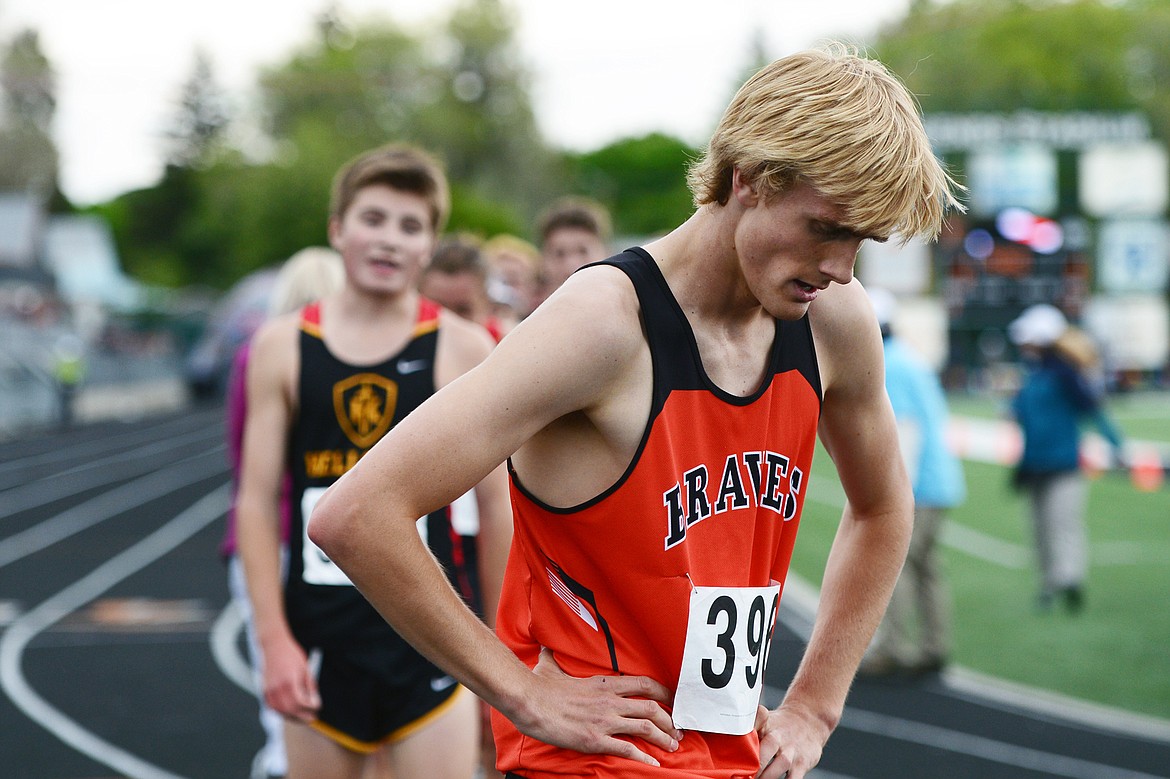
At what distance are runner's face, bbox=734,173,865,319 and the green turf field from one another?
5933 mm

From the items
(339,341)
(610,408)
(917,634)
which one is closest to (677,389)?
(610,408)

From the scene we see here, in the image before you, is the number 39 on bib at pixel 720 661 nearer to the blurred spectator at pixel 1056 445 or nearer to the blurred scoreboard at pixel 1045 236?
the blurred spectator at pixel 1056 445

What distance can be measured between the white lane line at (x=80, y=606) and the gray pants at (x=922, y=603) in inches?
163

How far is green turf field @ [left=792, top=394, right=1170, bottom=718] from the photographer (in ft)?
25.4

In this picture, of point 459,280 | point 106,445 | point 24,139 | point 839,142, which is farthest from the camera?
point 24,139

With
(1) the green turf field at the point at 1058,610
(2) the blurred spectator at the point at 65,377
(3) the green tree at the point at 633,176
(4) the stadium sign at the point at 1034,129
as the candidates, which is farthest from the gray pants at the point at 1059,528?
(3) the green tree at the point at 633,176

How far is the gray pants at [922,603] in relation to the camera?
304 inches

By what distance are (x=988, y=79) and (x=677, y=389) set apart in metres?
62.4

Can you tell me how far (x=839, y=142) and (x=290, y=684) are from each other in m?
2.05

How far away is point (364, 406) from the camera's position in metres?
3.31

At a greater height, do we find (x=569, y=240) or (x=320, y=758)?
(x=569, y=240)

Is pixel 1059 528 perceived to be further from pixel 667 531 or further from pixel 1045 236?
pixel 1045 236

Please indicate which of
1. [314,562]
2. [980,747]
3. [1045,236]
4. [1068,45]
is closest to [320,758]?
[314,562]

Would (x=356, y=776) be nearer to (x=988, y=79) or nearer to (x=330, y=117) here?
(x=988, y=79)
